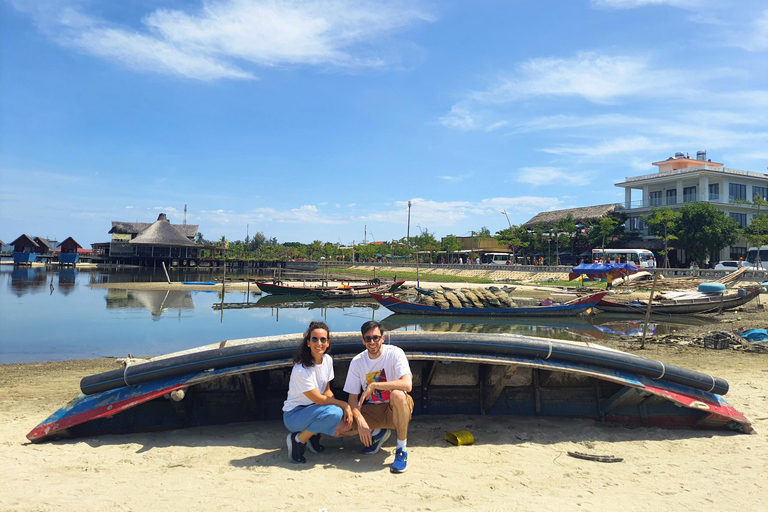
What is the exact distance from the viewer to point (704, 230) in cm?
3994

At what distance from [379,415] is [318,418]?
0.60 meters

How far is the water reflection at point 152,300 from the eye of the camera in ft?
95.7

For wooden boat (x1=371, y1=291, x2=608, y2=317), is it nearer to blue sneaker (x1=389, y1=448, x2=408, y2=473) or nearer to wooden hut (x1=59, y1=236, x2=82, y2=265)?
blue sneaker (x1=389, y1=448, x2=408, y2=473)

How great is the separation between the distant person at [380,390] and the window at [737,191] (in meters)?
51.4

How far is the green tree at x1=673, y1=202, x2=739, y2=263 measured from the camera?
4006 cm

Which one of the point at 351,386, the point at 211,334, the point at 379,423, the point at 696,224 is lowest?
the point at 211,334

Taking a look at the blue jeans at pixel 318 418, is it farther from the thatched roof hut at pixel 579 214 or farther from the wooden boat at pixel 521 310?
the thatched roof hut at pixel 579 214

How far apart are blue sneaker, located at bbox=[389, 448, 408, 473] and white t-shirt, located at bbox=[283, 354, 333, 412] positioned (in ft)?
3.01

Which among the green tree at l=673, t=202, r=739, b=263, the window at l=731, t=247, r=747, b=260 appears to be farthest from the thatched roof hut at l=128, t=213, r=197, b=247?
the window at l=731, t=247, r=747, b=260

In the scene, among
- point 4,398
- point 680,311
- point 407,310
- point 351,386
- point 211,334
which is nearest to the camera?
point 351,386

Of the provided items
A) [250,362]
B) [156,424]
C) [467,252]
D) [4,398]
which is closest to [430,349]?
[250,362]

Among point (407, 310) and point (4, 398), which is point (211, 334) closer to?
point (407, 310)

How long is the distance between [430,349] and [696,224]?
44.0 m

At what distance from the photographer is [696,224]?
40.9m
